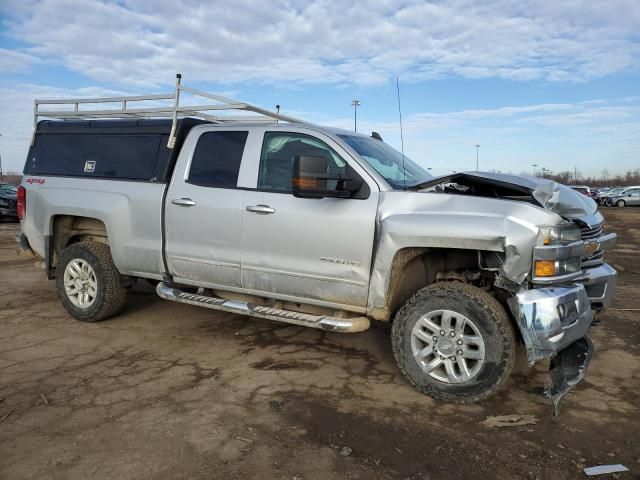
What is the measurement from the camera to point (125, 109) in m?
5.59

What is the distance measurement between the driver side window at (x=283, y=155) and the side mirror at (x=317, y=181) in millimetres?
306

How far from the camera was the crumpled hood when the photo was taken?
3.55 meters

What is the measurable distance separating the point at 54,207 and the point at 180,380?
9.03 feet

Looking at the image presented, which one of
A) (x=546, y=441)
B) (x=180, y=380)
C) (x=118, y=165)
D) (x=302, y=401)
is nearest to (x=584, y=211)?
(x=546, y=441)

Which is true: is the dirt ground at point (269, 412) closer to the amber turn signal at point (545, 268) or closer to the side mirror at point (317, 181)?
the amber turn signal at point (545, 268)

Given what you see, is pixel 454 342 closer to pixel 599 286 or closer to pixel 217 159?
pixel 599 286

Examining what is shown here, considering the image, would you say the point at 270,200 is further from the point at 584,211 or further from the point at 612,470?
the point at 612,470

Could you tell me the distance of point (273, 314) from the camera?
4363mm

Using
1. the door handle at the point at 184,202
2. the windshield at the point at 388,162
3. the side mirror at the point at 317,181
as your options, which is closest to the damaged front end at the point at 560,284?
the windshield at the point at 388,162

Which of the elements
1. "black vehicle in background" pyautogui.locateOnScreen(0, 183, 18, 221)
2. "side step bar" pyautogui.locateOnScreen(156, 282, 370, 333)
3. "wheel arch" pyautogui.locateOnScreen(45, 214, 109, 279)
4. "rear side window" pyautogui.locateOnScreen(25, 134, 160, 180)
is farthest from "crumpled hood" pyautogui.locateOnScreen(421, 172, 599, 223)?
"black vehicle in background" pyautogui.locateOnScreen(0, 183, 18, 221)

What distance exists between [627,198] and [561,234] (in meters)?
40.5

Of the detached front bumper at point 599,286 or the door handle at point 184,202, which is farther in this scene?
the door handle at point 184,202

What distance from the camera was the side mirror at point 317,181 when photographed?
12.3 ft

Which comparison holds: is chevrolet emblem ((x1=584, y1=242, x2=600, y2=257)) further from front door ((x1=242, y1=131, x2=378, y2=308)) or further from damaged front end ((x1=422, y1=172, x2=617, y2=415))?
front door ((x1=242, y1=131, x2=378, y2=308))
